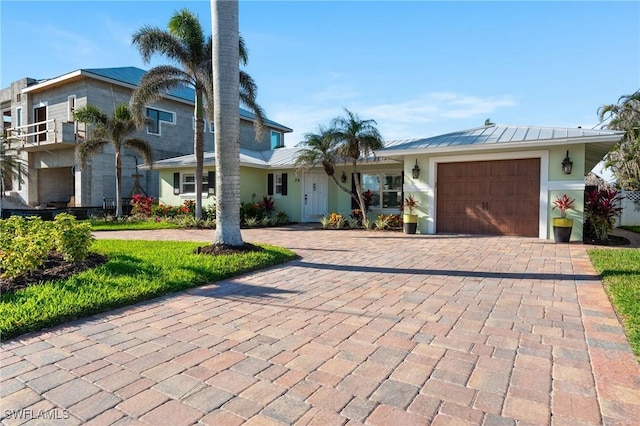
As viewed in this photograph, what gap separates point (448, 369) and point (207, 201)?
50.4ft

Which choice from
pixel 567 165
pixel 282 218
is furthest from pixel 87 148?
pixel 567 165

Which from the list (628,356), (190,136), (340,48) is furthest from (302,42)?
(190,136)

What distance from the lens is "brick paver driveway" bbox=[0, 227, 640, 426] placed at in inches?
87.9

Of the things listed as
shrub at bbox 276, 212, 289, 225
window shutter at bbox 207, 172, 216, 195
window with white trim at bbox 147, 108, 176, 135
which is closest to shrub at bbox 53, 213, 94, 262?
shrub at bbox 276, 212, 289, 225

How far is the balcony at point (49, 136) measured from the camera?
1850 centimetres

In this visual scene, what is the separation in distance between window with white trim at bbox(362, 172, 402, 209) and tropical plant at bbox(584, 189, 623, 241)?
631 cm

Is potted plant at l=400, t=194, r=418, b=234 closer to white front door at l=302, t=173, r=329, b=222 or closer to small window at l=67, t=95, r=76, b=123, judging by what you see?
white front door at l=302, t=173, r=329, b=222

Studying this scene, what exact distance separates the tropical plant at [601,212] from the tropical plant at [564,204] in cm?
63

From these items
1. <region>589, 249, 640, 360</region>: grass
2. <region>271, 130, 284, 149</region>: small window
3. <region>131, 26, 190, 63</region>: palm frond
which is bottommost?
<region>589, 249, 640, 360</region>: grass

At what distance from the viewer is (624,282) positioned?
16.7 ft

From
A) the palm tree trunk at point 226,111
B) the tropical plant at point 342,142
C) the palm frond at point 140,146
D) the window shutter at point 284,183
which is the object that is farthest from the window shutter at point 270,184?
the palm tree trunk at point 226,111

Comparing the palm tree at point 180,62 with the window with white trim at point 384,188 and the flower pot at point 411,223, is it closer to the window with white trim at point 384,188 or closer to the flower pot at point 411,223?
the window with white trim at point 384,188

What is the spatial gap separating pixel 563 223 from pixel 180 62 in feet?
45.1

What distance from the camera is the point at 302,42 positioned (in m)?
9.38
